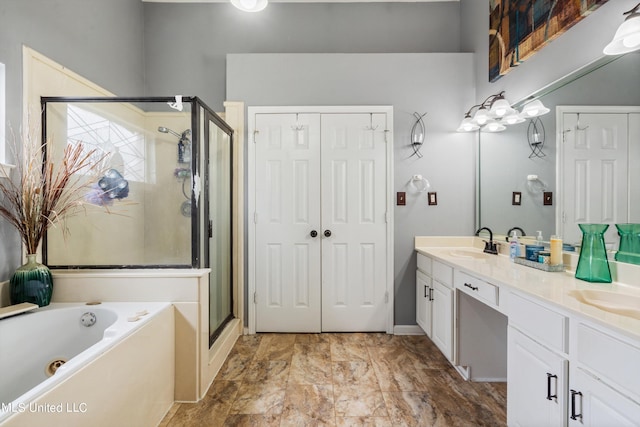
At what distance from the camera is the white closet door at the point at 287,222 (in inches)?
110

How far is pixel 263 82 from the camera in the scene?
9.19 feet

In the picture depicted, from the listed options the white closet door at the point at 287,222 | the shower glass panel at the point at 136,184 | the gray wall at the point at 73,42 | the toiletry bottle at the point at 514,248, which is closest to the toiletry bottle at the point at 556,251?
the toiletry bottle at the point at 514,248

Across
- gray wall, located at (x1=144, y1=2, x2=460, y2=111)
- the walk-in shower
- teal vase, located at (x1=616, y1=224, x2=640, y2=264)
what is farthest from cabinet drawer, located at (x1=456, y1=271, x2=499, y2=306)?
gray wall, located at (x1=144, y1=2, x2=460, y2=111)

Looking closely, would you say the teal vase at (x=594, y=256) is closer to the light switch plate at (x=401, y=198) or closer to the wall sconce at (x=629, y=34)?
the wall sconce at (x=629, y=34)

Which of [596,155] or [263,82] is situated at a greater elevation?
[263,82]

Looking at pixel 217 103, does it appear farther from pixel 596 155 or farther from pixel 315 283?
pixel 596 155

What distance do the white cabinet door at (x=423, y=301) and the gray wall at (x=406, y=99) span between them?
10cm

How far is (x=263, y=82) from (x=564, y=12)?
2282 mm

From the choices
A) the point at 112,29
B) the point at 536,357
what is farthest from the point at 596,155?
the point at 112,29

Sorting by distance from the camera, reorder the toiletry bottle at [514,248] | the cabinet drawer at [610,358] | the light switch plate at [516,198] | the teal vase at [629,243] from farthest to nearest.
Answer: the light switch plate at [516,198]
the toiletry bottle at [514,248]
the teal vase at [629,243]
the cabinet drawer at [610,358]

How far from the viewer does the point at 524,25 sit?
6.92 ft

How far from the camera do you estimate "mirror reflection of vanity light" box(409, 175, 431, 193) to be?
2.80 m

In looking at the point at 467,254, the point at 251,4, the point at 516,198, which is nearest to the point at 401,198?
the point at 467,254

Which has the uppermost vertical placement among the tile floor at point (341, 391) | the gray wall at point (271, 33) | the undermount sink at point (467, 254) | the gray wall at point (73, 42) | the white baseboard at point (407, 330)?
the gray wall at point (271, 33)
